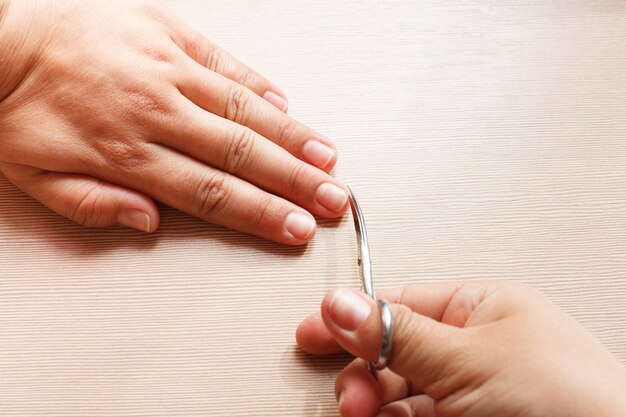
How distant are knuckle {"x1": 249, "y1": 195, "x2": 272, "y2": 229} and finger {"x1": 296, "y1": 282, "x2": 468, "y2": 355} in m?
0.13

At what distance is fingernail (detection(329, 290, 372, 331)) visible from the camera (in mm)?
454

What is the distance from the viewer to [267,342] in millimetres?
592

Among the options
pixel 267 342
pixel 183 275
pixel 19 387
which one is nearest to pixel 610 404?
pixel 267 342

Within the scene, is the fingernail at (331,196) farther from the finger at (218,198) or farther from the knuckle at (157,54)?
the knuckle at (157,54)

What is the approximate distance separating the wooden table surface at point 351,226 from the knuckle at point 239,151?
0.28 ft

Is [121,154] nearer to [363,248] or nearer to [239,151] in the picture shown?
[239,151]

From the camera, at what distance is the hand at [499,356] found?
0.43m

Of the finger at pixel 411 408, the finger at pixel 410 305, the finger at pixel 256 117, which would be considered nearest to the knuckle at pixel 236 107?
the finger at pixel 256 117

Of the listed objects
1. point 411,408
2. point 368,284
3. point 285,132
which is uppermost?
point 285,132

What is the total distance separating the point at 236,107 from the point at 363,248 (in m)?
0.26

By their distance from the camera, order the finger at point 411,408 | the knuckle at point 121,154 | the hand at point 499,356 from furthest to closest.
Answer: the knuckle at point 121,154, the finger at point 411,408, the hand at point 499,356

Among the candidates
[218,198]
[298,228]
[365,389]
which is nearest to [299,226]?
[298,228]

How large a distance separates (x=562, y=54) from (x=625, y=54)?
0.32ft

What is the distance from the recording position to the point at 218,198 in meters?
0.64
